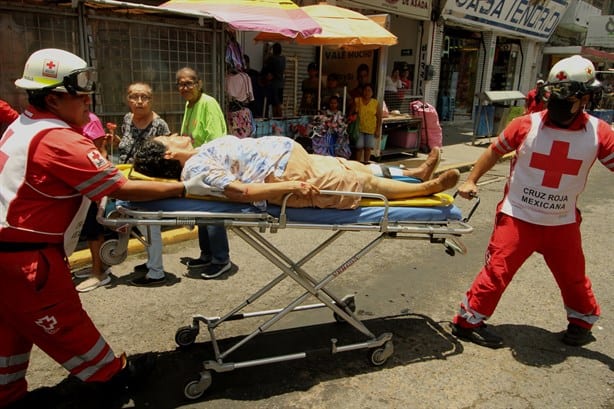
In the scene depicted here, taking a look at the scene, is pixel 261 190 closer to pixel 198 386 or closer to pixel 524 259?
pixel 198 386

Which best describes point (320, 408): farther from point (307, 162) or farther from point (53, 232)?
point (53, 232)

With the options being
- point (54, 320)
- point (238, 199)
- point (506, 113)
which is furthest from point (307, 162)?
point (506, 113)

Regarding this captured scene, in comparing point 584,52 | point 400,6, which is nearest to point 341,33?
point 400,6

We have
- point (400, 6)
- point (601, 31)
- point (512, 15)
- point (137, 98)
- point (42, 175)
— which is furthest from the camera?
point (601, 31)

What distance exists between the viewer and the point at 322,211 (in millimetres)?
2859

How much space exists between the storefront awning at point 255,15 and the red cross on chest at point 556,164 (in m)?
3.93

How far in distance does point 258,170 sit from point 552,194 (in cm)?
192

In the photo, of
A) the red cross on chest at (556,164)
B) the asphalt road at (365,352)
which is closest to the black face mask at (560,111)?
the red cross on chest at (556,164)

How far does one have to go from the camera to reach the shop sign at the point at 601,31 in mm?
20672

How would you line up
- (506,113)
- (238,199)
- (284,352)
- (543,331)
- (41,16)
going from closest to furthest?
(238,199)
(284,352)
(543,331)
(41,16)
(506,113)

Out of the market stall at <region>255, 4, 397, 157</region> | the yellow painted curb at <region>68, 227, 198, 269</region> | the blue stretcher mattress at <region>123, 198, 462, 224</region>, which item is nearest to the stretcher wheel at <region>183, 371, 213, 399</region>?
the blue stretcher mattress at <region>123, 198, 462, 224</region>

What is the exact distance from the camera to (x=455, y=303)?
4.13 meters

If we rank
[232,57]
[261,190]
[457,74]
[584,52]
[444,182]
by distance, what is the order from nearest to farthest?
[261,190] → [444,182] → [232,57] → [457,74] → [584,52]

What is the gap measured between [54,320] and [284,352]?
4.92ft
